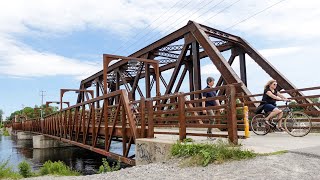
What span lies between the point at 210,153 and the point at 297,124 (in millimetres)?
4085

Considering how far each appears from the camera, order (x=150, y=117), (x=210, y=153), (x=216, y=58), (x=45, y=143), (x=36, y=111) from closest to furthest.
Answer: (x=210, y=153), (x=150, y=117), (x=216, y=58), (x=45, y=143), (x=36, y=111)

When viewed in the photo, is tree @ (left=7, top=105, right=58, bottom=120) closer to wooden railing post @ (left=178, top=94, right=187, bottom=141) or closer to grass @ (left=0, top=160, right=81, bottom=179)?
grass @ (left=0, top=160, right=81, bottom=179)

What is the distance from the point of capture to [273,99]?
8.87 metres

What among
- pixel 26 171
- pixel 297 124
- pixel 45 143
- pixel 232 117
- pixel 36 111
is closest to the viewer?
pixel 232 117

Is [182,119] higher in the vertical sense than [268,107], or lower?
lower

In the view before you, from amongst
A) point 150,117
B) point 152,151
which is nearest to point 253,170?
point 152,151

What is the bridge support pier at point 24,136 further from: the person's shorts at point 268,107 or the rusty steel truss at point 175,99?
the person's shorts at point 268,107

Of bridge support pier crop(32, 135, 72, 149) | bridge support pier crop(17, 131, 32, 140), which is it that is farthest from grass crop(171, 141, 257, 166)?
bridge support pier crop(17, 131, 32, 140)

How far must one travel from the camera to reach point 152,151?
8.09m

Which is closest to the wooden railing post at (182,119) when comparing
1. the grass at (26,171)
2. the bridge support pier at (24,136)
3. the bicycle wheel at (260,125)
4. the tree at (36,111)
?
the bicycle wheel at (260,125)

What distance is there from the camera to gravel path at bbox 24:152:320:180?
4762 millimetres

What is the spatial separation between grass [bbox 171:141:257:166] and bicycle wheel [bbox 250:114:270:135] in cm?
344

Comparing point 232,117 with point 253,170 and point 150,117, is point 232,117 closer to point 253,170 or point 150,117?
point 253,170

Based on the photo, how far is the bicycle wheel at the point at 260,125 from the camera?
9.42m
